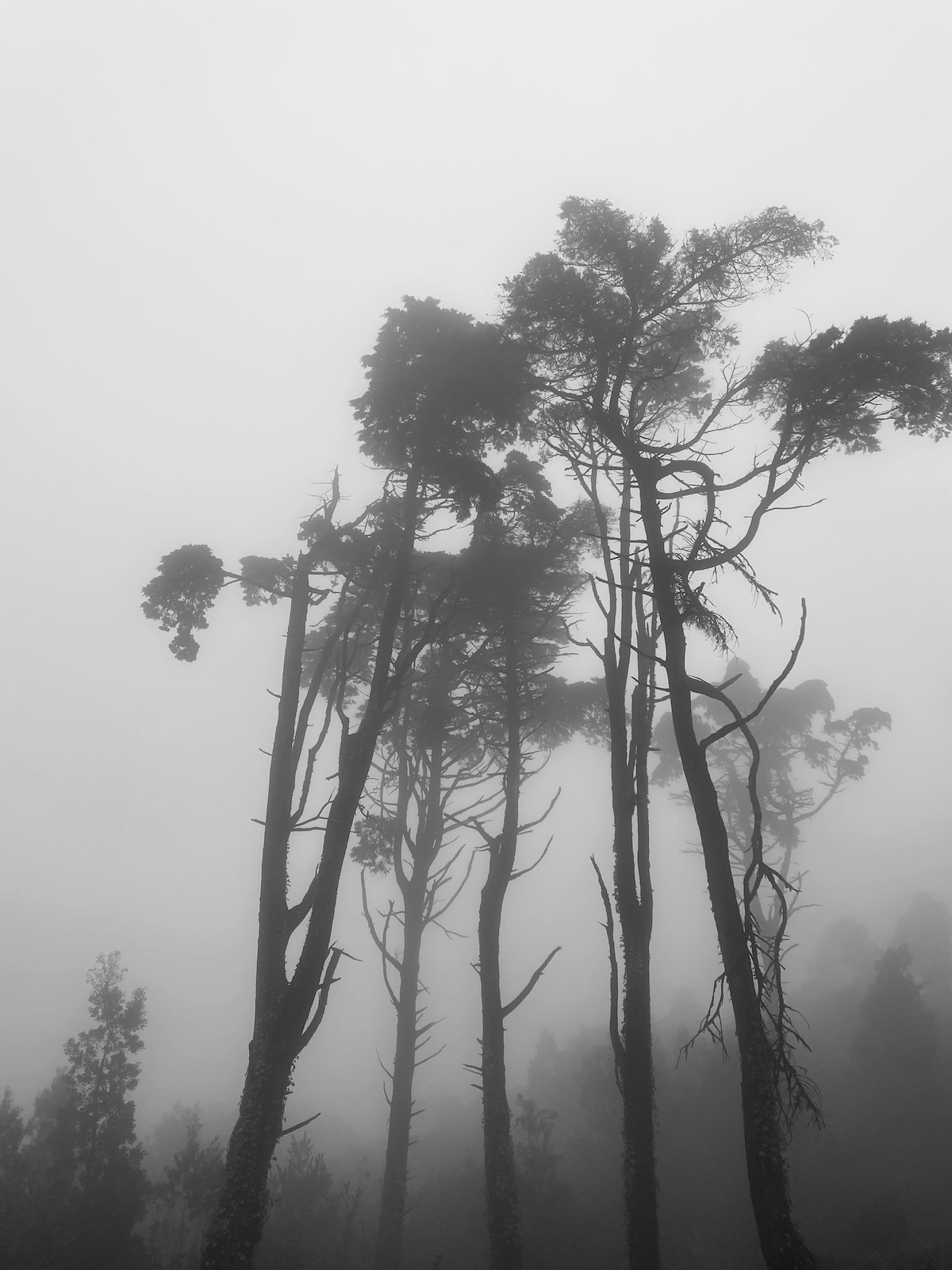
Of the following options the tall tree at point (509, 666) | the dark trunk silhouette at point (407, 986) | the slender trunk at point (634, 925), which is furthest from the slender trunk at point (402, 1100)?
the slender trunk at point (634, 925)

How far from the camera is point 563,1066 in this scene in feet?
125

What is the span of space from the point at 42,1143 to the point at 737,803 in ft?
123

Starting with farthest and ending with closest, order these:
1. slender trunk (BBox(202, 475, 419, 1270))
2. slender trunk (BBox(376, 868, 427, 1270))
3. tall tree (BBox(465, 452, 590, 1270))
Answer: slender trunk (BBox(376, 868, 427, 1270)), tall tree (BBox(465, 452, 590, 1270)), slender trunk (BBox(202, 475, 419, 1270))

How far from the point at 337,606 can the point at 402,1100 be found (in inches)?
377

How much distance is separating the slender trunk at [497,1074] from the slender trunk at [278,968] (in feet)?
10.0

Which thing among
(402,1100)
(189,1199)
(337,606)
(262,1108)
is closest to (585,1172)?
(189,1199)

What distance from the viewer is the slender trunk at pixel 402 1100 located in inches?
498

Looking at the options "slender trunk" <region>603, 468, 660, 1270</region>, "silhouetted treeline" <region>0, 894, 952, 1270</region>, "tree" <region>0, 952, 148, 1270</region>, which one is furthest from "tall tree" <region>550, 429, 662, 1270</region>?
"tree" <region>0, 952, 148, 1270</region>

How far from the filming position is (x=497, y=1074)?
10.6 m

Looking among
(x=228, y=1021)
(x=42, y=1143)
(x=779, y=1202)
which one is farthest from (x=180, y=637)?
(x=228, y=1021)

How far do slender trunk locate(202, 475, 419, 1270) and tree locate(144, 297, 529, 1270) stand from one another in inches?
0.6

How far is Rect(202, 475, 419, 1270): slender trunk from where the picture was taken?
7.28 meters

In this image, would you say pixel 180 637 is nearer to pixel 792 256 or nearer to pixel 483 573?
pixel 483 573

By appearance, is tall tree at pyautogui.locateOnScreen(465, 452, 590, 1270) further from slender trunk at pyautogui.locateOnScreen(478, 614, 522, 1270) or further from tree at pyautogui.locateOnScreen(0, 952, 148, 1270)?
tree at pyautogui.locateOnScreen(0, 952, 148, 1270)
